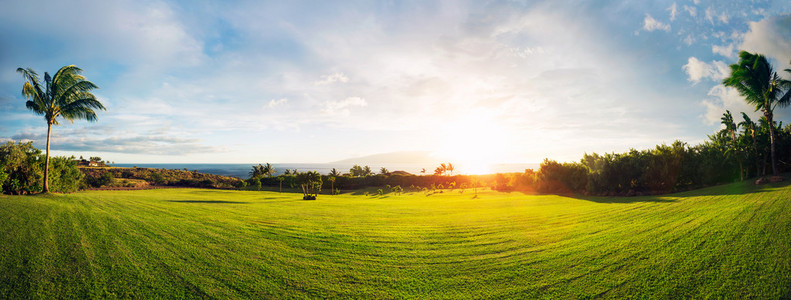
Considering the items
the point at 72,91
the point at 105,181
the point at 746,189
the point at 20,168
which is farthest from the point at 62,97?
the point at 746,189

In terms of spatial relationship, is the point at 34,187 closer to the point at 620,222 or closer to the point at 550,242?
the point at 550,242

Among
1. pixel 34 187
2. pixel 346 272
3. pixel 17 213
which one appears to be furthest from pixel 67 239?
pixel 34 187

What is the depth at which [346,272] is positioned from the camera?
614 centimetres

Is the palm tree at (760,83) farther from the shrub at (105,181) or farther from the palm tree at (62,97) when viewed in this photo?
the shrub at (105,181)

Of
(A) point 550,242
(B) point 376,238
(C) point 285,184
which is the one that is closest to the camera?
(A) point 550,242

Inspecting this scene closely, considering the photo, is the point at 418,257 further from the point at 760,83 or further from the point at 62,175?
the point at 62,175

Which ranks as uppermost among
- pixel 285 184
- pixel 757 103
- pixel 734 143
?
pixel 757 103

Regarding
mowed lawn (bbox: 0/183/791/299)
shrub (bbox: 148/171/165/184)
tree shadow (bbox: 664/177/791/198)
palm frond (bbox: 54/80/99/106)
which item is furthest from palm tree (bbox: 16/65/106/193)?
tree shadow (bbox: 664/177/791/198)

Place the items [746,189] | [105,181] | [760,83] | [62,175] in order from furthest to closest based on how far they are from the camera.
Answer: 1. [105,181]
2. [62,175]
3. [760,83]
4. [746,189]

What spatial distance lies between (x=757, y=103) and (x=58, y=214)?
124ft

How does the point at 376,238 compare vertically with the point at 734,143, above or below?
below

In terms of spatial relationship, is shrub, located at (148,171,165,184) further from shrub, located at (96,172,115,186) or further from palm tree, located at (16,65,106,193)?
palm tree, located at (16,65,106,193)

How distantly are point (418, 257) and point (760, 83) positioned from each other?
25521 millimetres

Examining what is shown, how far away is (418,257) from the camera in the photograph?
7070 mm
